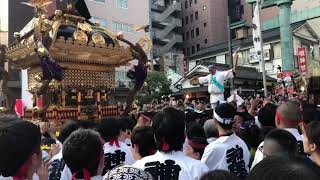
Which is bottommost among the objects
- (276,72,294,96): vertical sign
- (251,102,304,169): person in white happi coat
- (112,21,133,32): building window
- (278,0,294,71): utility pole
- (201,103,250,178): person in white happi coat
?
(201,103,250,178): person in white happi coat

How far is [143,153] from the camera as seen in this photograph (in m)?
3.54

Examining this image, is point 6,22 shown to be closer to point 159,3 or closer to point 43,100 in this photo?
point 43,100

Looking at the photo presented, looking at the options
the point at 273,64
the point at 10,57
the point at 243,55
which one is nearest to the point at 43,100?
the point at 10,57

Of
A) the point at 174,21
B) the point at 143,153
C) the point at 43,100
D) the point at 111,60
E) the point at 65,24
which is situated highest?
the point at 174,21

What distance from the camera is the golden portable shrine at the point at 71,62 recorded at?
705 centimetres

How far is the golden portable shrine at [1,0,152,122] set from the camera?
7055mm

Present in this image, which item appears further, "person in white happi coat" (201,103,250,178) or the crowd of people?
"person in white happi coat" (201,103,250,178)

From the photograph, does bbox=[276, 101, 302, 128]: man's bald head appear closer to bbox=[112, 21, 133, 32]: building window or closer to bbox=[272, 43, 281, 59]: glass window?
bbox=[272, 43, 281, 59]: glass window

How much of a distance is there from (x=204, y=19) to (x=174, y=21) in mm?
4119

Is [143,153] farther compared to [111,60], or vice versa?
[111,60]

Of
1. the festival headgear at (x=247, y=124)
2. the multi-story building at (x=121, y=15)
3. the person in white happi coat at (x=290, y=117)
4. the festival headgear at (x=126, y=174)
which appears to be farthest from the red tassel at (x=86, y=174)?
the multi-story building at (x=121, y=15)

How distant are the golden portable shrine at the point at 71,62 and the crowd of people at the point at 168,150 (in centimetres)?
288

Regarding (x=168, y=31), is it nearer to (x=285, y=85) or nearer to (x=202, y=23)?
(x=202, y=23)

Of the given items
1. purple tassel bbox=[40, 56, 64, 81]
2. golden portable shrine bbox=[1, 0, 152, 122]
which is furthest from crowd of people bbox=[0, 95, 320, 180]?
golden portable shrine bbox=[1, 0, 152, 122]
